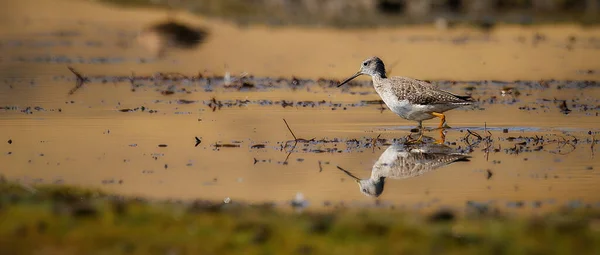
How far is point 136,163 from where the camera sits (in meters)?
14.4

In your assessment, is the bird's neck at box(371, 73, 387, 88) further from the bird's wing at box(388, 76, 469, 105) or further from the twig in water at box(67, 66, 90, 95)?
the twig in water at box(67, 66, 90, 95)

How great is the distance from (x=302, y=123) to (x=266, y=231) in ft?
29.0

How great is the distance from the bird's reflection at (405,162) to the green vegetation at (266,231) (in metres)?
2.59

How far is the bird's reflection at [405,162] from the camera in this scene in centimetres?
1306

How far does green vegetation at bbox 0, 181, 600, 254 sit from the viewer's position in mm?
9062

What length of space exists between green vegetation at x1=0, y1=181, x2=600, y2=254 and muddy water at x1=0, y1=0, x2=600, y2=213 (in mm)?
1640

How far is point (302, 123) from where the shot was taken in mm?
18234

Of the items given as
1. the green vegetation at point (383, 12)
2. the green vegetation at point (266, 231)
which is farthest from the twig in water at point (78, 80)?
the green vegetation at point (383, 12)

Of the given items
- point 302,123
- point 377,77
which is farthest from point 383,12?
point 302,123

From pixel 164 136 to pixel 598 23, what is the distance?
26.3 m

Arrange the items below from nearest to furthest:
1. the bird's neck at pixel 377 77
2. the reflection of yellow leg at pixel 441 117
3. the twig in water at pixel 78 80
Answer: the reflection of yellow leg at pixel 441 117 → the bird's neck at pixel 377 77 → the twig in water at pixel 78 80

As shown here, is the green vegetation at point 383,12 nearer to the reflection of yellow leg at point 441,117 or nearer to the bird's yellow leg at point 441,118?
the bird's yellow leg at point 441,118

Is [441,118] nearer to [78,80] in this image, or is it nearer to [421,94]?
[421,94]

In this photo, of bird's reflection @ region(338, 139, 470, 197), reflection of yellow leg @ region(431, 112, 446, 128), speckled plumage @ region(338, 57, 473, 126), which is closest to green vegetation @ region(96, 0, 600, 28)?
reflection of yellow leg @ region(431, 112, 446, 128)
